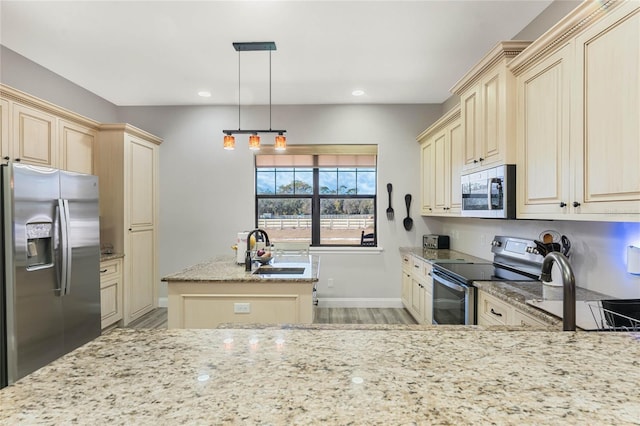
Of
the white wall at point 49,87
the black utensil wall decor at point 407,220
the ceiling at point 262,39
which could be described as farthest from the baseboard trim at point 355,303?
the white wall at point 49,87

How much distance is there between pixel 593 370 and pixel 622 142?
3.89 feet

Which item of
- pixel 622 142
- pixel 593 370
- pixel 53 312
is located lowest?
pixel 53 312

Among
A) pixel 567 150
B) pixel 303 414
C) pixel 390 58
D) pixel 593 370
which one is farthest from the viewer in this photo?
pixel 390 58

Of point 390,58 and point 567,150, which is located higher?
point 390,58

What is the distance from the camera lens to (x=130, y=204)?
12.8 feet

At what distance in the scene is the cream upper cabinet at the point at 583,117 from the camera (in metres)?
1.39

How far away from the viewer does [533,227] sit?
2619mm

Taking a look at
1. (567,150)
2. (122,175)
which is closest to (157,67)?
(122,175)

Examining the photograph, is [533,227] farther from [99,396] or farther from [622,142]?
[99,396]

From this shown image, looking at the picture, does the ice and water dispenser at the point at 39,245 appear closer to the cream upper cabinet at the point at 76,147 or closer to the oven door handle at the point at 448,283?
the cream upper cabinet at the point at 76,147

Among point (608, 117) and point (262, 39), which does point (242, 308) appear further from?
point (608, 117)

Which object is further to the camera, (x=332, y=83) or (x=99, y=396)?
(x=332, y=83)

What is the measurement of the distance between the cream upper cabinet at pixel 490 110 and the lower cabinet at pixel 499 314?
959 mm

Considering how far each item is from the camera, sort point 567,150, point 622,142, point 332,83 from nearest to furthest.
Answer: point 622,142 < point 567,150 < point 332,83
